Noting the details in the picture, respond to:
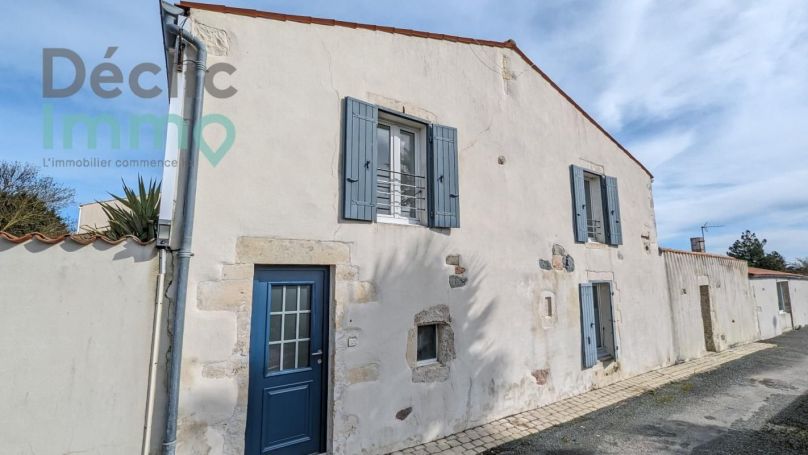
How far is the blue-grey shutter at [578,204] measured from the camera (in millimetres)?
6496

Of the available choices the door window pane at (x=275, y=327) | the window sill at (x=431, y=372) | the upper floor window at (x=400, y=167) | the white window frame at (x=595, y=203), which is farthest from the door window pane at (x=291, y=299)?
the white window frame at (x=595, y=203)

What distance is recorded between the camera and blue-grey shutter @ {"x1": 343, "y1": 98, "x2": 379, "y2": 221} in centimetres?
399

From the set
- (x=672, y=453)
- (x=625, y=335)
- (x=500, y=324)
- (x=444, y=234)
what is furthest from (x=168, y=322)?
(x=625, y=335)

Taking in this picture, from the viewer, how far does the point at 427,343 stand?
178 inches

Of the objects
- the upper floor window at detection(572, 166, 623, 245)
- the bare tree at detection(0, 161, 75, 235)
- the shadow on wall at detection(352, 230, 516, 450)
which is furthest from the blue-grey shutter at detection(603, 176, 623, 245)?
the bare tree at detection(0, 161, 75, 235)

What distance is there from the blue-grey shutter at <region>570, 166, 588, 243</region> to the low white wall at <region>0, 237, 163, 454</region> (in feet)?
20.1

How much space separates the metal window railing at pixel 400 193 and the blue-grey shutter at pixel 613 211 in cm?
452

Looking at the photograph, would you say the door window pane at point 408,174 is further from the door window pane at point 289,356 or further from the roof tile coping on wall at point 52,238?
the roof tile coping on wall at point 52,238

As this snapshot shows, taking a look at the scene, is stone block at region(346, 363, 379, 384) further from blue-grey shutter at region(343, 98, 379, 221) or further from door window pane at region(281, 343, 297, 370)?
blue-grey shutter at region(343, 98, 379, 221)

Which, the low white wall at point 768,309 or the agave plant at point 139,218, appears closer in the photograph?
the agave plant at point 139,218

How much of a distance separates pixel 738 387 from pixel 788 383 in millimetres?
1067

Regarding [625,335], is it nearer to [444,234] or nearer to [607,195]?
[607,195]

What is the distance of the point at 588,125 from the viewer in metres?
7.37

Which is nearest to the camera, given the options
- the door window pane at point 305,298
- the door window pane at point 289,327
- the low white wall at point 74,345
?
the low white wall at point 74,345
